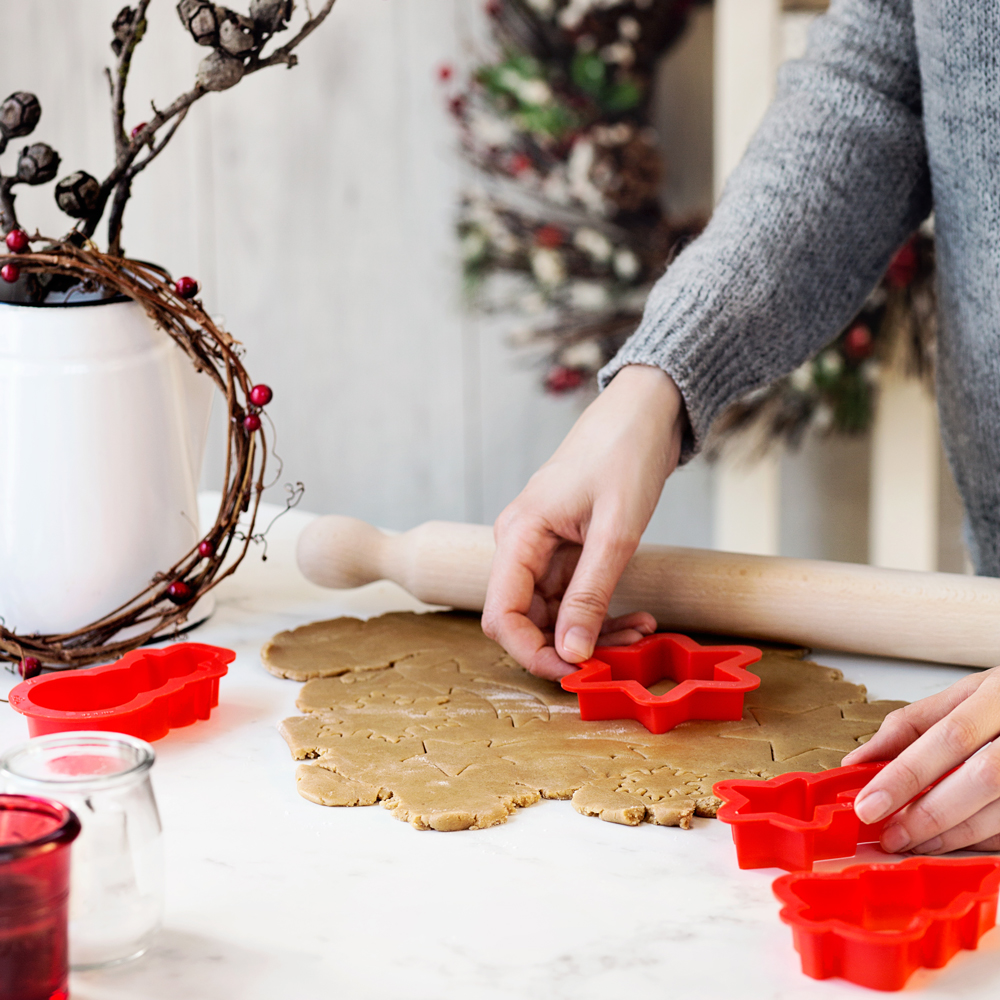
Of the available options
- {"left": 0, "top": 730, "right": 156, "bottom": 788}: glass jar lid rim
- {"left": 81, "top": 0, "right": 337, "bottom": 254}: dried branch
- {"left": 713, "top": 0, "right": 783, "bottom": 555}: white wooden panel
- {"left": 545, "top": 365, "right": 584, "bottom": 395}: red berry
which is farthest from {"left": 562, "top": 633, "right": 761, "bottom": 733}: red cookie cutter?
{"left": 545, "top": 365, "right": 584, "bottom": 395}: red berry

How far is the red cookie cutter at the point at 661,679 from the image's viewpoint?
735 millimetres

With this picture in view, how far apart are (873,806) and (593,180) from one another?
197 centimetres

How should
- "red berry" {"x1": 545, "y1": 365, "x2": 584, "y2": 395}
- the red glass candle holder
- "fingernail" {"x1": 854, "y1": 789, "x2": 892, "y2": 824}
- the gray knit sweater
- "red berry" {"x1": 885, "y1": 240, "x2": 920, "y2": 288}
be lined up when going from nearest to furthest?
the red glass candle holder < "fingernail" {"x1": 854, "y1": 789, "x2": 892, "y2": 824} < the gray knit sweater < "red berry" {"x1": 885, "y1": 240, "x2": 920, "y2": 288} < "red berry" {"x1": 545, "y1": 365, "x2": 584, "y2": 395}

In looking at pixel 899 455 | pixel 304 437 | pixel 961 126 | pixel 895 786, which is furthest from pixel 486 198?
pixel 895 786

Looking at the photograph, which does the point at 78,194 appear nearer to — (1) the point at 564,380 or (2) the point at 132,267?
(2) the point at 132,267

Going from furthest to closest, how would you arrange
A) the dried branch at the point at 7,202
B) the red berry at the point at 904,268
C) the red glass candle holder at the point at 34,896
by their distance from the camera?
the red berry at the point at 904,268
the dried branch at the point at 7,202
the red glass candle holder at the point at 34,896

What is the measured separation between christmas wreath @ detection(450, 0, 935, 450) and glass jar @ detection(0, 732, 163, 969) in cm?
194

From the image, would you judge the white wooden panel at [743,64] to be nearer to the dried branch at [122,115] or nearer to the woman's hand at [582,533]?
the woman's hand at [582,533]

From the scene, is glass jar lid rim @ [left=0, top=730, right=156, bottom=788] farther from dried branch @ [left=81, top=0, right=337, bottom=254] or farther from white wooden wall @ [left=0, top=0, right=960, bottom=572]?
white wooden wall @ [left=0, top=0, right=960, bottom=572]

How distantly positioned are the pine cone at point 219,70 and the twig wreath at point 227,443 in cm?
14

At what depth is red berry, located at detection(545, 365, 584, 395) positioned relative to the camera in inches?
98.1

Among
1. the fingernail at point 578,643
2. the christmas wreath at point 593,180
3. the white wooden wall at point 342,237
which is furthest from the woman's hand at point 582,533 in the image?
the white wooden wall at point 342,237

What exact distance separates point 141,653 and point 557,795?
0.32 m

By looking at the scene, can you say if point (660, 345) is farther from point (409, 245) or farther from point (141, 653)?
point (409, 245)
